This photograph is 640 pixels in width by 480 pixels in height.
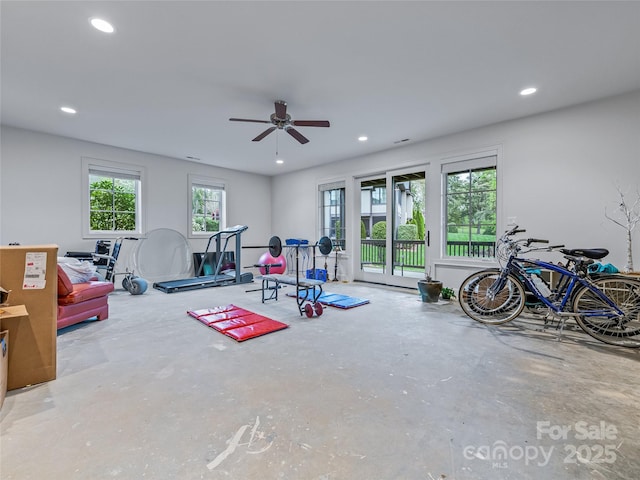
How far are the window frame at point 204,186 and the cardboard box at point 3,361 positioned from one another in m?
4.96

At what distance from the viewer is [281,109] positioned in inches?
139

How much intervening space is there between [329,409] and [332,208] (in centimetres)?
550

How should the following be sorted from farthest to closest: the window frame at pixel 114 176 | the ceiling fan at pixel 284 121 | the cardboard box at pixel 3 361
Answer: the window frame at pixel 114 176
the ceiling fan at pixel 284 121
the cardboard box at pixel 3 361

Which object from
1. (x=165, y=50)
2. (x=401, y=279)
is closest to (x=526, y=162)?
(x=401, y=279)

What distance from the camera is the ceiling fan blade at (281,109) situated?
3496 millimetres

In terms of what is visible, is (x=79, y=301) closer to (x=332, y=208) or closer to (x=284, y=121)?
(x=284, y=121)

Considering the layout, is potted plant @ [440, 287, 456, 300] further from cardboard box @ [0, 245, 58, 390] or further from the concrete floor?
cardboard box @ [0, 245, 58, 390]

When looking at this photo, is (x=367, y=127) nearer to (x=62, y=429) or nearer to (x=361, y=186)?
(x=361, y=186)

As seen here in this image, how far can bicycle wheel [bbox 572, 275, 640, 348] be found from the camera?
2.79m

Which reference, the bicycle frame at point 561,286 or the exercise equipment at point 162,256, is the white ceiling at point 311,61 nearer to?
the bicycle frame at point 561,286

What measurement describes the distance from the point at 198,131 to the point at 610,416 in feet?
18.2

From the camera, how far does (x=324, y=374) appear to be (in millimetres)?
2195

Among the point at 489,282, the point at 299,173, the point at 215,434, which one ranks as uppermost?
the point at 299,173

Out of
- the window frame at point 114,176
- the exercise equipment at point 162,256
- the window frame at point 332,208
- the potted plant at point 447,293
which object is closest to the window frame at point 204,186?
the exercise equipment at point 162,256
